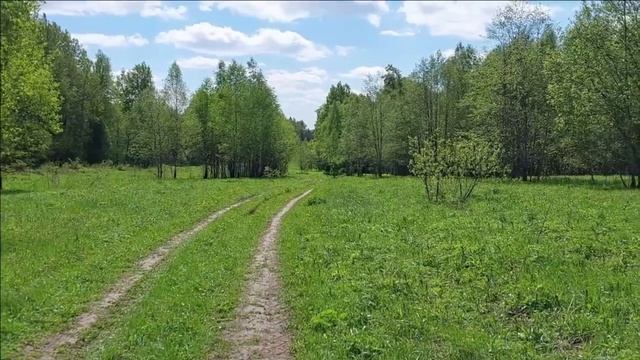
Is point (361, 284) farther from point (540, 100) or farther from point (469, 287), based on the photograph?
point (540, 100)

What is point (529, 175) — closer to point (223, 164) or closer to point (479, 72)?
point (479, 72)

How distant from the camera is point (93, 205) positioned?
28.8 m

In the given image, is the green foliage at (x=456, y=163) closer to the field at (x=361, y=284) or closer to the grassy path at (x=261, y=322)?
the field at (x=361, y=284)

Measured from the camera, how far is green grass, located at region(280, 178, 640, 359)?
999 centimetres

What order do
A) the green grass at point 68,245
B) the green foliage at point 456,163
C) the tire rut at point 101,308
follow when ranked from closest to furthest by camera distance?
the green grass at point 68,245 → the tire rut at point 101,308 → the green foliage at point 456,163

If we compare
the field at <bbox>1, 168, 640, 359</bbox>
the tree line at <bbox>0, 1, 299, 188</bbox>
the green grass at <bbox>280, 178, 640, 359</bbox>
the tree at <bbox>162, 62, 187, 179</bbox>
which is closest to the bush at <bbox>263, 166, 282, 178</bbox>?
the tree line at <bbox>0, 1, 299, 188</bbox>

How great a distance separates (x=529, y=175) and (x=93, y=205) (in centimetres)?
5387

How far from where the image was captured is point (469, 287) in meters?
13.4

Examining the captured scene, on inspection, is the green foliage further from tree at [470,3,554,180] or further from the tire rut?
tree at [470,3,554,180]

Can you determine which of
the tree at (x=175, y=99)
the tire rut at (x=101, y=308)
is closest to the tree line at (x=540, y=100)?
the tire rut at (x=101, y=308)

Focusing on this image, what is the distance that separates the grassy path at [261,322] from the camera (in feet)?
32.9

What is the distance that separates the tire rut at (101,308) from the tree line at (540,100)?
1879 centimetres

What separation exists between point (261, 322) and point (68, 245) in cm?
862

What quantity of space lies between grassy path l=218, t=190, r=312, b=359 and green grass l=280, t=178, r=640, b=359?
309mm
